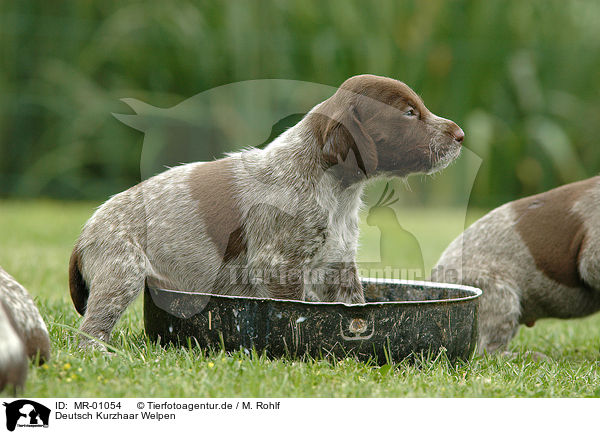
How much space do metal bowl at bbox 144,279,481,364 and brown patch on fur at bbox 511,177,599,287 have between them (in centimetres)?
107

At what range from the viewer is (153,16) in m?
11.0

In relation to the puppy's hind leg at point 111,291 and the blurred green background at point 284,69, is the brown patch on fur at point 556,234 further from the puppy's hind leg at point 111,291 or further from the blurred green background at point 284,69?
the blurred green background at point 284,69

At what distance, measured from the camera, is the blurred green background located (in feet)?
36.0

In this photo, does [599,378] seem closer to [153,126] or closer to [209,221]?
[209,221]

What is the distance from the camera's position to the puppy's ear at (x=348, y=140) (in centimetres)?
393

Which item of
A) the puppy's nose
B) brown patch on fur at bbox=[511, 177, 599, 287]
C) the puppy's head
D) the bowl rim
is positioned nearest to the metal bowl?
the bowl rim

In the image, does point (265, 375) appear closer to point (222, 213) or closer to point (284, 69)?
point (222, 213)

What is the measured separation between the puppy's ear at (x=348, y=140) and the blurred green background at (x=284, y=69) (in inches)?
274

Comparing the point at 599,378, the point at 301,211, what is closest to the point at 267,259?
the point at 301,211

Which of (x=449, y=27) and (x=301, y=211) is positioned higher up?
(x=449, y=27)

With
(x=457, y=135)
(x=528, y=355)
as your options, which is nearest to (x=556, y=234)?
(x=528, y=355)

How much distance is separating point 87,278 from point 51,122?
7.94 m
